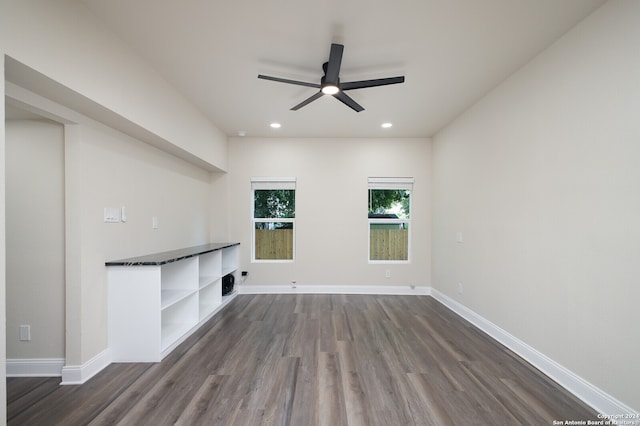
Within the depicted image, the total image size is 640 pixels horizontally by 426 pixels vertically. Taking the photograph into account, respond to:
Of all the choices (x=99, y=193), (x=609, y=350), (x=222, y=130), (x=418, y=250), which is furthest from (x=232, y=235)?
(x=609, y=350)

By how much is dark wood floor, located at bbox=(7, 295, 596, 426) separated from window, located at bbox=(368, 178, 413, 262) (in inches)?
65.5

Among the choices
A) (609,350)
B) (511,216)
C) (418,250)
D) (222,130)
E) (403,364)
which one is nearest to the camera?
(609,350)

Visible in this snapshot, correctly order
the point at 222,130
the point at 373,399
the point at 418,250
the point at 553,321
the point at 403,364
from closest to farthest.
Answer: the point at 373,399, the point at 553,321, the point at 403,364, the point at 222,130, the point at 418,250

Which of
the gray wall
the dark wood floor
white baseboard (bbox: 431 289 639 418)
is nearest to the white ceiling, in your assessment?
the gray wall

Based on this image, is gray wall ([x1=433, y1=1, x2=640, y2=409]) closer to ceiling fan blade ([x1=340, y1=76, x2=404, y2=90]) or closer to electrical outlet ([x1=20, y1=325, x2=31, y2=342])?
ceiling fan blade ([x1=340, y1=76, x2=404, y2=90])

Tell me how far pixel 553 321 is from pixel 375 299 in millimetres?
2362

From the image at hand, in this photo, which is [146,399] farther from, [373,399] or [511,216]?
[511,216]

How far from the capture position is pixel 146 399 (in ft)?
5.96

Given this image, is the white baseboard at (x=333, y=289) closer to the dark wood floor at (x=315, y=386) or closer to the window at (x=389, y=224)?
the window at (x=389, y=224)

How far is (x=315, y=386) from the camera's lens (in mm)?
1943

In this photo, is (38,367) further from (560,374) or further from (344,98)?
(560,374)

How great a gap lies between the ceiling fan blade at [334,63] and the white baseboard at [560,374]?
2928mm

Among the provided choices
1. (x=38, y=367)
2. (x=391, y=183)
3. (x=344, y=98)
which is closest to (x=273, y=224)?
(x=391, y=183)

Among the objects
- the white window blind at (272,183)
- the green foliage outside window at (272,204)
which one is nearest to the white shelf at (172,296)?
the green foliage outside window at (272,204)
